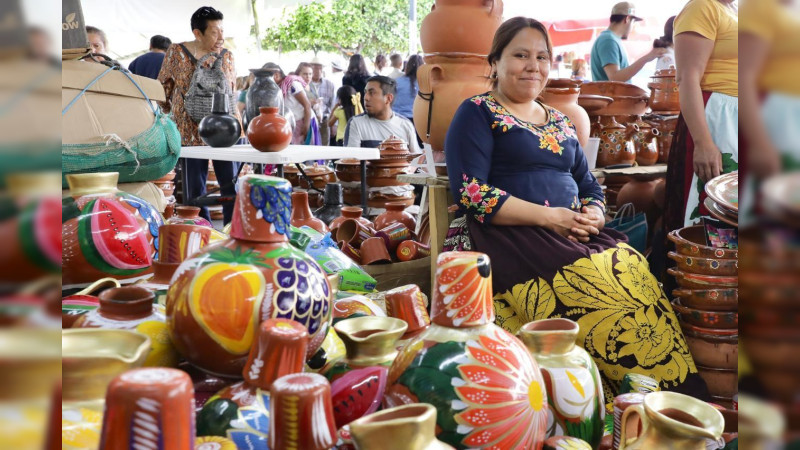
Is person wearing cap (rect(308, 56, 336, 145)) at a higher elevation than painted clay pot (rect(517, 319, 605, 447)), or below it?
higher

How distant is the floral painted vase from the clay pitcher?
0.11 m

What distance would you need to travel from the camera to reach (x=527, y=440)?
732mm

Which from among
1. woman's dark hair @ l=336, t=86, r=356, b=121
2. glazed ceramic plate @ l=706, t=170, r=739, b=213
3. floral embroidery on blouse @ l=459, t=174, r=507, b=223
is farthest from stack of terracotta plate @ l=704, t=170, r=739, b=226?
woman's dark hair @ l=336, t=86, r=356, b=121

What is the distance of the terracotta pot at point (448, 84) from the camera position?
2508 millimetres

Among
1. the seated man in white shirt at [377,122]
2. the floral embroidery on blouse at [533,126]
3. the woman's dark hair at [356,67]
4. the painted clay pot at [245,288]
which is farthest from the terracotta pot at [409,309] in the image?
the woman's dark hair at [356,67]

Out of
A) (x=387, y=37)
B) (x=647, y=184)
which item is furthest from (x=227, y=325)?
(x=387, y=37)

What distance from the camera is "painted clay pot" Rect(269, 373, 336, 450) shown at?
61cm

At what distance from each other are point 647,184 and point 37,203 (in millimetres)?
3350

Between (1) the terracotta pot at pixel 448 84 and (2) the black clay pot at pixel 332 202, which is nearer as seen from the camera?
(1) the terracotta pot at pixel 448 84

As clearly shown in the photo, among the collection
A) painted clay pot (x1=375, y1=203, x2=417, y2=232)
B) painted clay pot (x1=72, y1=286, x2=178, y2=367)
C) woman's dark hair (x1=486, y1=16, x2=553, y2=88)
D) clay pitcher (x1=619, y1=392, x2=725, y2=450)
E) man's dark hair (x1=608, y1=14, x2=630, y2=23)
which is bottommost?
painted clay pot (x1=375, y1=203, x2=417, y2=232)

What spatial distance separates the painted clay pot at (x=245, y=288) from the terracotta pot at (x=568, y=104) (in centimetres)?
192

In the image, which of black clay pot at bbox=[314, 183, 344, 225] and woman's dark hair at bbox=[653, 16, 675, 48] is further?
woman's dark hair at bbox=[653, 16, 675, 48]

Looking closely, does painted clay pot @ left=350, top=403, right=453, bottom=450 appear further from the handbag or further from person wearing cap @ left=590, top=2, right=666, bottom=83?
person wearing cap @ left=590, top=2, right=666, bottom=83

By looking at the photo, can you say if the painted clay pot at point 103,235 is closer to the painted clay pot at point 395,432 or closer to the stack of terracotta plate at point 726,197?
the painted clay pot at point 395,432
